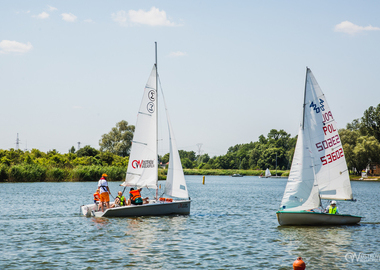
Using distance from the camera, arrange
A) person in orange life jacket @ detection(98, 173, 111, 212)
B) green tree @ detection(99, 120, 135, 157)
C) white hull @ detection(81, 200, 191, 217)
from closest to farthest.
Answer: person in orange life jacket @ detection(98, 173, 111, 212)
white hull @ detection(81, 200, 191, 217)
green tree @ detection(99, 120, 135, 157)

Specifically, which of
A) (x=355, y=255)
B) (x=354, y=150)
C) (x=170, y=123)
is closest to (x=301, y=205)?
(x=355, y=255)

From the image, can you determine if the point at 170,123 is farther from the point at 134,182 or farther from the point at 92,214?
the point at 92,214

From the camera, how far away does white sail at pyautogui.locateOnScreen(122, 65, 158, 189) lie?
2619 cm

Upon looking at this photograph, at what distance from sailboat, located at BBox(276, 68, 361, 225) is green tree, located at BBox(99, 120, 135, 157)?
102276 mm

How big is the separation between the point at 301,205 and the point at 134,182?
1007 cm

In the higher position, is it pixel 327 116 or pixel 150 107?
pixel 150 107

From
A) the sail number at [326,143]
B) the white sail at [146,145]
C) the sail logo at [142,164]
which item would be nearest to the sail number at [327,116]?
the sail number at [326,143]

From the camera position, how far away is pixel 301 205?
71.2ft

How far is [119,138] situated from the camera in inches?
4899

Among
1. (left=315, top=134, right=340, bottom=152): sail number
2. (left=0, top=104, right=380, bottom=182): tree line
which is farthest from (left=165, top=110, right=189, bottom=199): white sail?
(left=0, top=104, right=380, bottom=182): tree line

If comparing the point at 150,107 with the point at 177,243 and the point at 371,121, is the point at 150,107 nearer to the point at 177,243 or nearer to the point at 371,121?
the point at 177,243

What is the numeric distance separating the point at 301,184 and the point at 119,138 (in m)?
106

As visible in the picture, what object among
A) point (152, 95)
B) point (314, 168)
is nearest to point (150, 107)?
point (152, 95)

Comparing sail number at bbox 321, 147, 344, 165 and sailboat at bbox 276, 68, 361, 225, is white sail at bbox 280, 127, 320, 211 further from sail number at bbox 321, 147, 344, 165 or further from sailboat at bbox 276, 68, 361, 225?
sail number at bbox 321, 147, 344, 165
